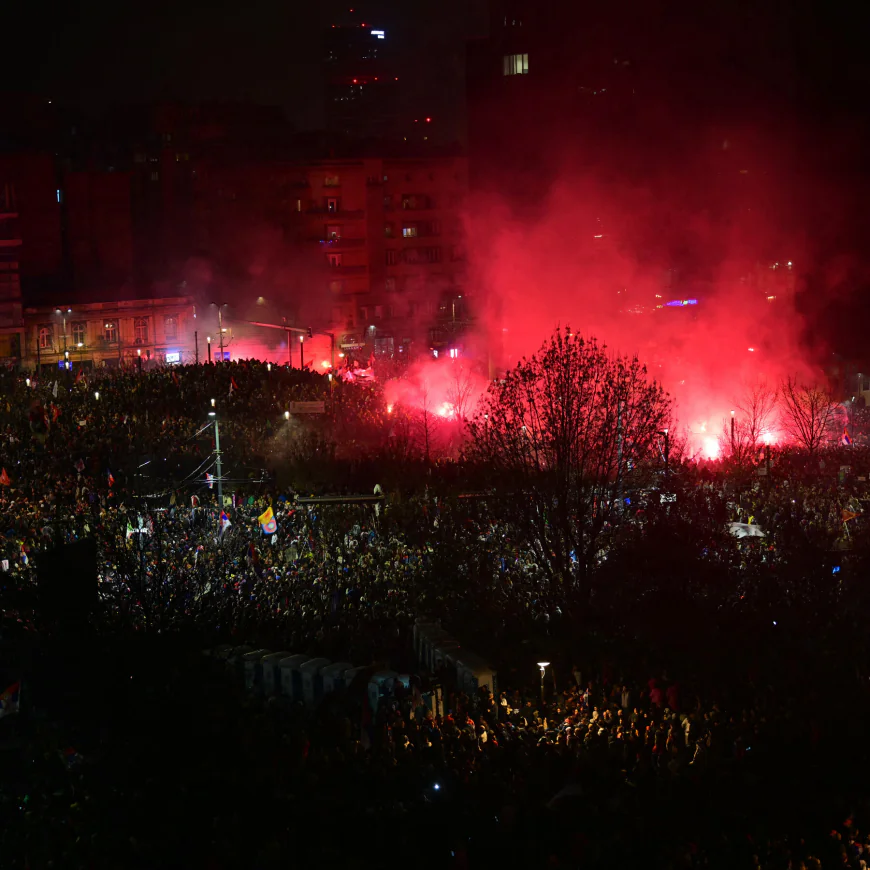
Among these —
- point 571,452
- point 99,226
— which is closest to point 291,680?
point 571,452

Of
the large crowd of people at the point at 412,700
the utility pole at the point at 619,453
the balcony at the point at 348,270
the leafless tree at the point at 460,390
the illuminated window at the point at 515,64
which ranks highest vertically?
the illuminated window at the point at 515,64

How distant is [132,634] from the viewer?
1041 centimetres

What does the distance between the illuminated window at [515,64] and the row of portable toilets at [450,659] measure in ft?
156

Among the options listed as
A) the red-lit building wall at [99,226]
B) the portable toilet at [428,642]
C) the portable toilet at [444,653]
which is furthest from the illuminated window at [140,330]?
the portable toilet at [444,653]

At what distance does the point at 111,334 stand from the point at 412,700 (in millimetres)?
34499

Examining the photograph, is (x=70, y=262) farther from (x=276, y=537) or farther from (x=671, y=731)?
(x=671, y=731)

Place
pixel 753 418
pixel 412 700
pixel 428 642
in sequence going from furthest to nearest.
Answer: pixel 753 418, pixel 428 642, pixel 412 700

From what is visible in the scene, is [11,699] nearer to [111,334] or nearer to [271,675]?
[271,675]

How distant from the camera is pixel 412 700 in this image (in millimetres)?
8406

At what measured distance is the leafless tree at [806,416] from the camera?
27281 millimetres

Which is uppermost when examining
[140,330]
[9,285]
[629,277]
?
[629,277]

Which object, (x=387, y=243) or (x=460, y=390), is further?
(x=387, y=243)

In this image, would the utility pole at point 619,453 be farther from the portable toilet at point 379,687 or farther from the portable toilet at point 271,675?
the portable toilet at point 271,675

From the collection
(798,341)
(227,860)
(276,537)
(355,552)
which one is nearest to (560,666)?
(227,860)
